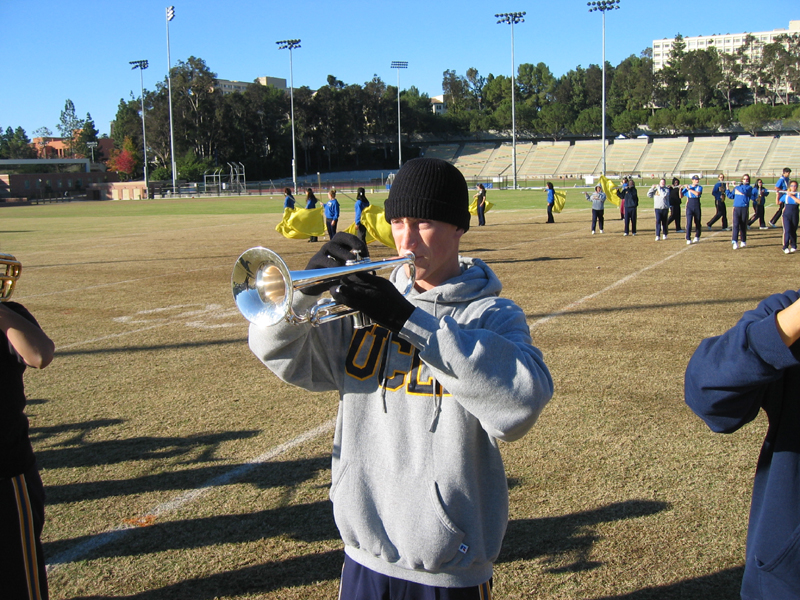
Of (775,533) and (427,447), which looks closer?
(775,533)

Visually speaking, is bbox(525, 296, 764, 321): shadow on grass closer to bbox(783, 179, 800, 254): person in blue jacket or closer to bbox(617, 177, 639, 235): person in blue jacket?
bbox(783, 179, 800, 254): person in blue jacket

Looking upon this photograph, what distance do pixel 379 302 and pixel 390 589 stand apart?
3.04 feet

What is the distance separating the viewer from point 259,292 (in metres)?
2.08

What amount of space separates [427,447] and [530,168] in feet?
323

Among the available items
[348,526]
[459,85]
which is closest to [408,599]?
[348,526]

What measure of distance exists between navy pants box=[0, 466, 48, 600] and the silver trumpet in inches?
52.2

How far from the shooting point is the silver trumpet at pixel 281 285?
1912 mm

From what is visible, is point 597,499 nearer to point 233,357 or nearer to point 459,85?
point 233,357

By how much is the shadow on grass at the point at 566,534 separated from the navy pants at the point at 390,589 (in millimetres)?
1715

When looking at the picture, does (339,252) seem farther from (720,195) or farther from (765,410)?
(720,195)

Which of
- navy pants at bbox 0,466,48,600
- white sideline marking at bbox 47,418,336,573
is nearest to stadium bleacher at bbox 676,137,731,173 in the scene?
white sideline marking at bbox 47,418,336,573

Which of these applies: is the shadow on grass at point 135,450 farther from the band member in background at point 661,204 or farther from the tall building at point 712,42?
the tall building at point 712,42

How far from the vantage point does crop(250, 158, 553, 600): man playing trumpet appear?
1882 millimetres

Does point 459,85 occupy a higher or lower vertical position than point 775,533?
higher
